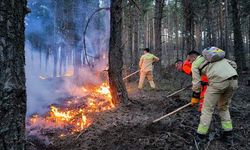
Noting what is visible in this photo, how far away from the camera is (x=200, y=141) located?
570 centimetres

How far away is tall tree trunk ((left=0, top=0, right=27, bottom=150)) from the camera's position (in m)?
2.11

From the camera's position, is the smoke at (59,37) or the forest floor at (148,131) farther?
the smoke at (59,37)

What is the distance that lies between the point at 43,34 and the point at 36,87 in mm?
15700

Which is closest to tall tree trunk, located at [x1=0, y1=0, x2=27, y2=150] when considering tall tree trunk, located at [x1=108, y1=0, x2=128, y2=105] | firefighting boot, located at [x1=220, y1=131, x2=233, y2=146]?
firefighting boot, located at [x1=220, y1=131, x2=233, y2=146]

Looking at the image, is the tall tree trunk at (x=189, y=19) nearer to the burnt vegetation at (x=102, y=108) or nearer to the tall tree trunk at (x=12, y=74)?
the burnt vegetation at (x=102, y=108)

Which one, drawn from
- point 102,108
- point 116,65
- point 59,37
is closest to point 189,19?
point 116,65

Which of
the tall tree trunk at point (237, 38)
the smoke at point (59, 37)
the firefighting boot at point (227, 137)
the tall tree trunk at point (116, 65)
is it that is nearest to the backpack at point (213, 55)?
the firefighting boot at point (227, 137)

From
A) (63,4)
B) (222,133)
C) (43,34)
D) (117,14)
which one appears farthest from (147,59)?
(43,34)

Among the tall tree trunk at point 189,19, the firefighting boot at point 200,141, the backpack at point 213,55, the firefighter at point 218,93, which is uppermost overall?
the tall tree trunk at point 189,19

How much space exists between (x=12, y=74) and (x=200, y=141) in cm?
458

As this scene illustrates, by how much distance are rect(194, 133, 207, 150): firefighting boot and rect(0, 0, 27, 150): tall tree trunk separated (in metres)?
4.20

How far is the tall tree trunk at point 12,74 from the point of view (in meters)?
2.11

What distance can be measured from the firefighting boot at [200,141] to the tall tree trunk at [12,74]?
420 cm

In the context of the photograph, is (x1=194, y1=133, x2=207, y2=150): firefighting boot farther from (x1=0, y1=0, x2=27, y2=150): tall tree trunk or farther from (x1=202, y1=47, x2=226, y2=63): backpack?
(x1=0, y1=0, x2=27, y2=150): tall tree trunk
